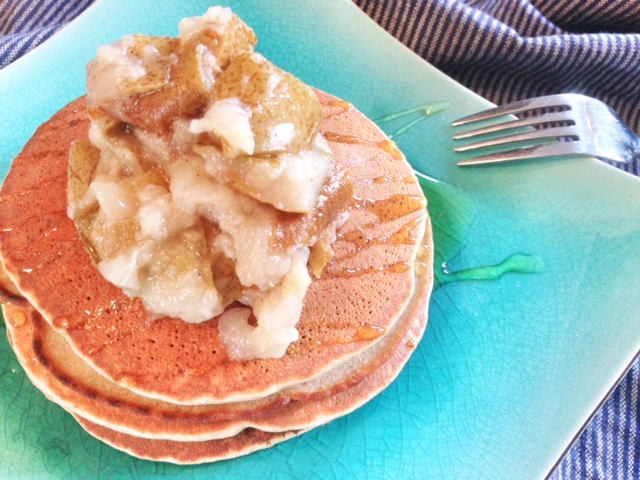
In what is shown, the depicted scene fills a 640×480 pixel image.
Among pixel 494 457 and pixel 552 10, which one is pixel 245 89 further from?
pixel 552 10

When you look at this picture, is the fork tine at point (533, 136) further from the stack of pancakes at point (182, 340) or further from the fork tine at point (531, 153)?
the stack of pancakes at point (182, 340)

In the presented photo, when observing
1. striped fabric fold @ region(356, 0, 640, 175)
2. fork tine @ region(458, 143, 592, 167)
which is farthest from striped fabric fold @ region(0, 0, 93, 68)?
fork tine @ region(458, 143, 592, 167)

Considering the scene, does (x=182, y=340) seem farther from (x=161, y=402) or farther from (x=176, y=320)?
(x=161, y=402)

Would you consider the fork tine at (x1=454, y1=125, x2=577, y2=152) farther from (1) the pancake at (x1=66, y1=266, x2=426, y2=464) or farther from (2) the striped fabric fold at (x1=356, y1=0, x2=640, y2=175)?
(1) the pancake at (x1=66, y1=266, x2=426, y2=464)

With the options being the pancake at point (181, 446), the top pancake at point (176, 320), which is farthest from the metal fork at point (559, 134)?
the pancake at point (181, 446)

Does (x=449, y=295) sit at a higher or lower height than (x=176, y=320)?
lower

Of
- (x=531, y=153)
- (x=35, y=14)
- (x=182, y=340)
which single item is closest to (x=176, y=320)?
(x=182, y=340)
